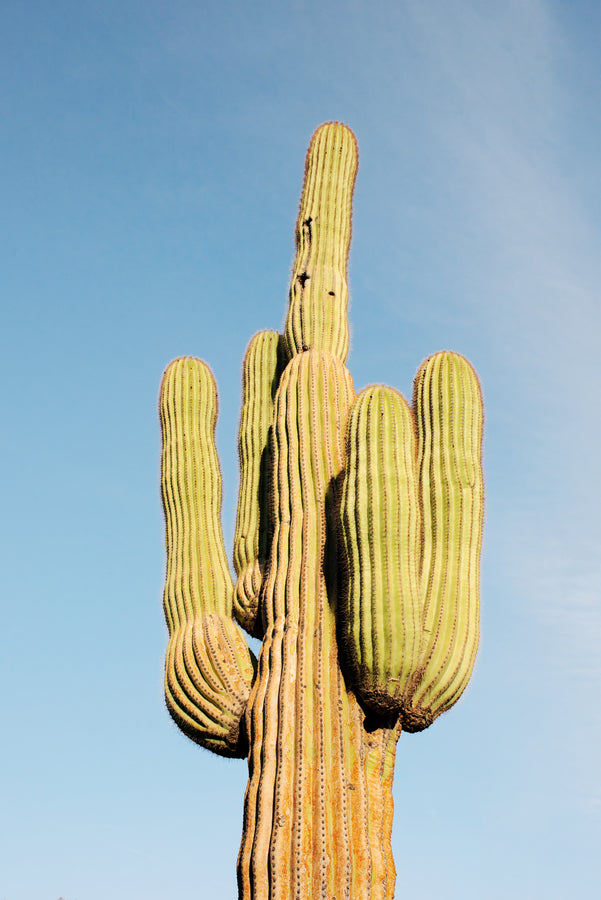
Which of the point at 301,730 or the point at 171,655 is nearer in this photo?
the point at 301,730

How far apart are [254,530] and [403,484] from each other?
6.45ft

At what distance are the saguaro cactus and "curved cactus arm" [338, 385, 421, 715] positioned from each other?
1 centimetres

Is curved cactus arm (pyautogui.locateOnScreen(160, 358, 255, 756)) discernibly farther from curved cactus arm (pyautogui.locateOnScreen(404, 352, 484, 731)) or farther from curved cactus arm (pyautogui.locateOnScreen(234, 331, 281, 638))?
curved cactus arm (pyautogui.locateOnScreen(404, 352, 484, 731))

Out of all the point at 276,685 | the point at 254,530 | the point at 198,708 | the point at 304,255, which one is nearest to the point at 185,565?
the point at 254,530

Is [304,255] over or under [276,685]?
over

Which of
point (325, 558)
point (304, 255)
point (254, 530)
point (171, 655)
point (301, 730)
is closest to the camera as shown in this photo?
point (301, 730)

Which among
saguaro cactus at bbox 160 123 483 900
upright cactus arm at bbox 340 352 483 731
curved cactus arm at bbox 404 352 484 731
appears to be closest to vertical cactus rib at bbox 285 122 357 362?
saguaro cactus at bbox 160 123 483 900

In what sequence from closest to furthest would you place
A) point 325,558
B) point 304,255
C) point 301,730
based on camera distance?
point 301,730 < point 325,558 < point 304,255

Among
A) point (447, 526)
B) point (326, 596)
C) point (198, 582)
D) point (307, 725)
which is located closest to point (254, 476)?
point (198, 582)

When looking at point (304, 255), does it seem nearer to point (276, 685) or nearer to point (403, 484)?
point (403, 484)

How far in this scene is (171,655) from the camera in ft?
27.2

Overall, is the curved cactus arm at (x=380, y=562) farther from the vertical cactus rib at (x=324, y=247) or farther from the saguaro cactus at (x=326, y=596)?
the vertical cactus rib at (x=324, y=247)

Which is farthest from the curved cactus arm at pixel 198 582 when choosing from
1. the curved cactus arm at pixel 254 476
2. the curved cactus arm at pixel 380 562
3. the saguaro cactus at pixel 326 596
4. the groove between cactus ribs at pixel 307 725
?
the curved cactus arm at pixel 380 562

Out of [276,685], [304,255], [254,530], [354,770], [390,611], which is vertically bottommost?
[354,770]
